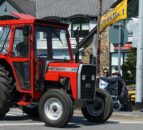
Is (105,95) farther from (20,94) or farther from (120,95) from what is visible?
(120,95)

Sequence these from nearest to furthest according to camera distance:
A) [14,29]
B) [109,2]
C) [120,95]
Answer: [14,29], [120,95], [109,2]

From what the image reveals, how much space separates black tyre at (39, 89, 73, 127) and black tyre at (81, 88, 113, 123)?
1.51 m

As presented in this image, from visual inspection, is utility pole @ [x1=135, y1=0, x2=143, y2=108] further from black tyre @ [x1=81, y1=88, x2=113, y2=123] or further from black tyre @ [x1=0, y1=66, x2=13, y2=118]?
black tyre @ [x1=0, y1=66, x2=13, y2=118]

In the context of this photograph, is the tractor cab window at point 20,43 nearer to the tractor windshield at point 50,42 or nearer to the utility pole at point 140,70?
the tractor windshield at point 50,42

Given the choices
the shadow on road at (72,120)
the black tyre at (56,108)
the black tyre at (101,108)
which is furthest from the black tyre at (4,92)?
the black tyre at (101,108)

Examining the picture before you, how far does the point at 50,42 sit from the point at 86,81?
168 cm

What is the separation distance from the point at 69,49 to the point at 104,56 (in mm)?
27418

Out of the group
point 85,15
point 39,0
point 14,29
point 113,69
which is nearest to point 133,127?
point 14,29

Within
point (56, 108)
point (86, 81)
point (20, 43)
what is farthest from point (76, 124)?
point (20, 43)

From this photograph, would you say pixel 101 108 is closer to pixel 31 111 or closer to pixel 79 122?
pixel 79 122

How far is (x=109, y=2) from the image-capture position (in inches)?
1731

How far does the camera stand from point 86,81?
45.4 feet

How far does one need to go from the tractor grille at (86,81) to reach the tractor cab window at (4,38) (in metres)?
2.19

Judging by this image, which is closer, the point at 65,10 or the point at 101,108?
the point at 101,108
